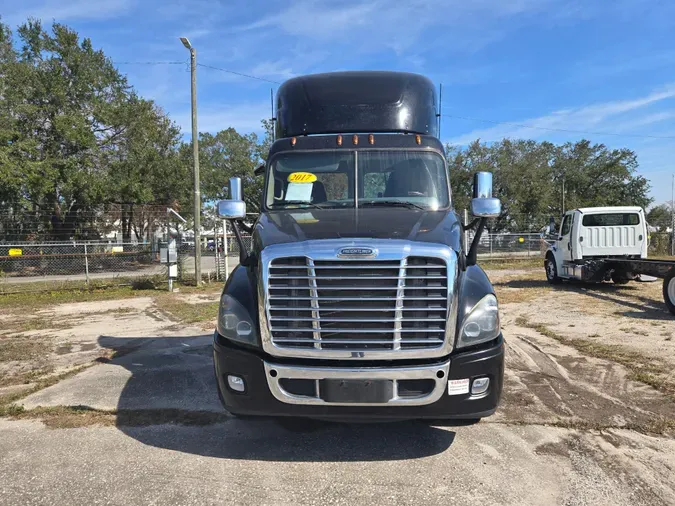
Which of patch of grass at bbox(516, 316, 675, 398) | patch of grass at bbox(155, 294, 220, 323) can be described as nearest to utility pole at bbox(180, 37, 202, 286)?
patch of grass at bbox(155, 294, 220, 323)

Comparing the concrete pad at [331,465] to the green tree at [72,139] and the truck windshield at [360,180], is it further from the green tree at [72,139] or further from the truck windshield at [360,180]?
the green tree at [72,139]

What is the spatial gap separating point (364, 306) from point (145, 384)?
338 cm

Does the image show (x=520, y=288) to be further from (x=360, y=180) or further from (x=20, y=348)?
(x=20, y=348)

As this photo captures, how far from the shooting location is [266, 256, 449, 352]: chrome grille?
3.25 metres

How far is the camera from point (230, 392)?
3.42m

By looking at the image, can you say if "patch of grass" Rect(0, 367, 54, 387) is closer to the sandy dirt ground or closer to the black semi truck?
the sandy dirt ground

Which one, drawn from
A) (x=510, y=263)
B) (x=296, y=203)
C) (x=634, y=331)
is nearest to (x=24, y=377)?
(x=296, y=203)

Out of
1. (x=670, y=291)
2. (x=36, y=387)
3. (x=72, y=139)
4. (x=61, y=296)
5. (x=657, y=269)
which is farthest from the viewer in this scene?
(x=72, y=139)

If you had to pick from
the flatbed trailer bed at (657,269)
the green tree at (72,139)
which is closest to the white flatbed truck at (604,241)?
the flatbed trailer bed at (657,269)

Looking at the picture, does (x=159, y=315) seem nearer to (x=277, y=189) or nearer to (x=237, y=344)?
(x=277, y=189)

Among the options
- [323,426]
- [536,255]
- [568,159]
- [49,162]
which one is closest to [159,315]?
[323,426]

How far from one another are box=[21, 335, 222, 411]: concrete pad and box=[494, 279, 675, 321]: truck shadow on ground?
8.21m

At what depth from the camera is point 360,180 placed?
474 centimetres

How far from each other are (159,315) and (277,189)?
22.5 feet
